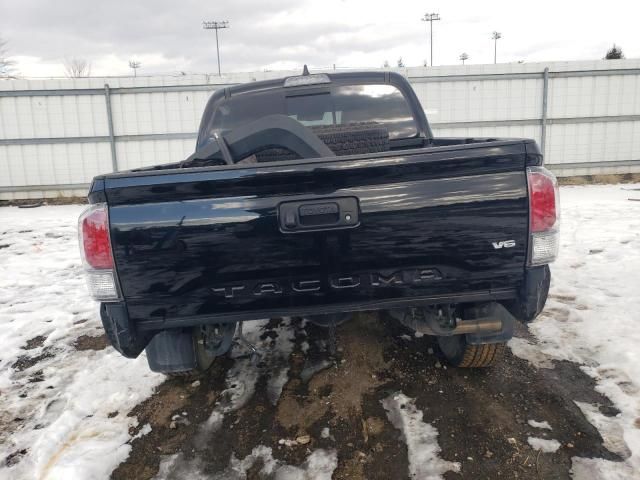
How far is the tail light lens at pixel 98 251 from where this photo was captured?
2012 millimetres

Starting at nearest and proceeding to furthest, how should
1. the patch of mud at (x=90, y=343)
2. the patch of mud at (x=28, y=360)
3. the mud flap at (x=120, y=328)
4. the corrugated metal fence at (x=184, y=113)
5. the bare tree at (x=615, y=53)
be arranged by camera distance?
the mud flap at (x=120, y=328)
the patch of mud at (x=28, y=360)
the patch of mud at (x=90, y=343)
the corrugated metal fence at (x=184, y=113)
the bare tree at (x=615, y=53)

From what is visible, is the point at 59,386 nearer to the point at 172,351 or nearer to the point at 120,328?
the point at 172,351

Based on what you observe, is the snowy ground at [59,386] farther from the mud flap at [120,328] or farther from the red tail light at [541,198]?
the red tail light at [541,198]

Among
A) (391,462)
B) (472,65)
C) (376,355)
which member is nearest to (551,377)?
(376,355)

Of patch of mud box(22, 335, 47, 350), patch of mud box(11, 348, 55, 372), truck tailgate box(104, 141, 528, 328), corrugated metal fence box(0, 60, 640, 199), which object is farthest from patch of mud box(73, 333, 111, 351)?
corrugated metal fence box(0, 60, 640, 199)

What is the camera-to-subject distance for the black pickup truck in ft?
6.59

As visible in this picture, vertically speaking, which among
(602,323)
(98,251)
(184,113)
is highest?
(184,113)

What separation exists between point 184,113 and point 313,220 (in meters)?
12.6

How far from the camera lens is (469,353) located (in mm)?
2971

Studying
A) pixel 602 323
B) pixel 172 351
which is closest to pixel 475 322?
pixel 172 351

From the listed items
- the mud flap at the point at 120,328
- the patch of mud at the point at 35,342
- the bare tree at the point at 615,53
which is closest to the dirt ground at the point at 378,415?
the mud flap at the point at 120,328

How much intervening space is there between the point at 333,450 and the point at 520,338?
6.92ft

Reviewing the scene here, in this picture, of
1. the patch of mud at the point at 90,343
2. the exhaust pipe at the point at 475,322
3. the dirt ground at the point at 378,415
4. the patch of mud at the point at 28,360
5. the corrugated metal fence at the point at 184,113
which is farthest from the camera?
the corrugated metal fence at the point at 184,113

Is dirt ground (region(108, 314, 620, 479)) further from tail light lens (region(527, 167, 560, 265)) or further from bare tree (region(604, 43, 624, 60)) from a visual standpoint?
bare tree (region(604, 43, 624, 60))
